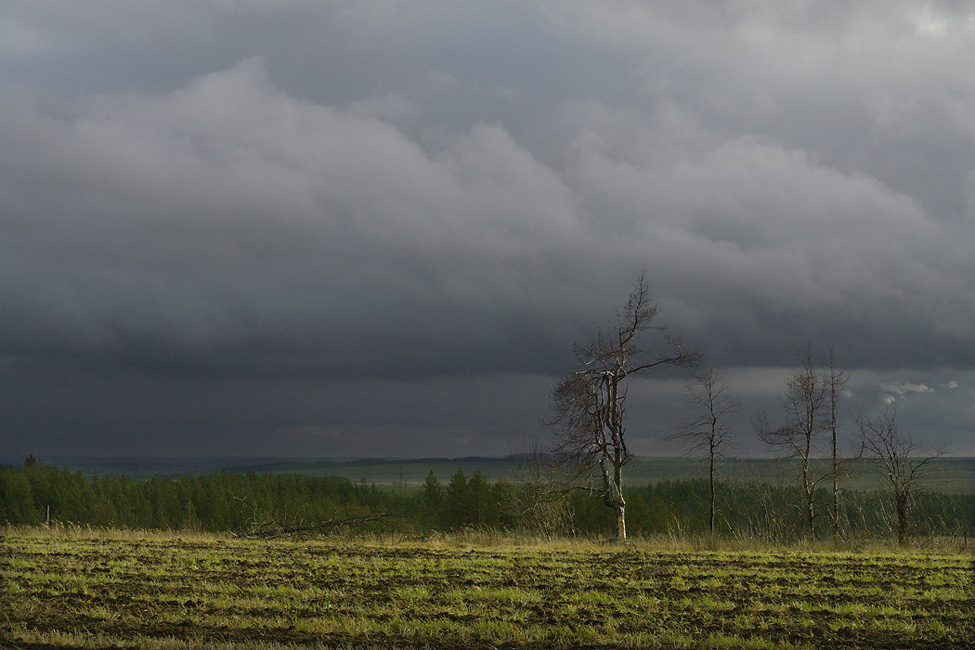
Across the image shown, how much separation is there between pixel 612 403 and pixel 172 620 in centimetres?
1976

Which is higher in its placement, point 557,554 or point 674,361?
point 674,361

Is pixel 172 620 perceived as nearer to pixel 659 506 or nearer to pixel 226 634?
pixel 226 634

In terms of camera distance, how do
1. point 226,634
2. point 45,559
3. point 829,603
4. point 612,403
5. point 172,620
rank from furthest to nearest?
point 612,403 → point 45,559 → point 829,603 → point 172,620 → point 226,634

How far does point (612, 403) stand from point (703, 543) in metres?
5.98

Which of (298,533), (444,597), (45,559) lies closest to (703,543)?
(444,597)

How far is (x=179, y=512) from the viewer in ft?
340

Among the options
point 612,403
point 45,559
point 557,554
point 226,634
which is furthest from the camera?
point 612,403

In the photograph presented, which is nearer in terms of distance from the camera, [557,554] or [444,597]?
[444,597]

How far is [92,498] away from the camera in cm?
10100

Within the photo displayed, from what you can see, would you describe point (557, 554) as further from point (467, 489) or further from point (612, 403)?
point (467, 489)

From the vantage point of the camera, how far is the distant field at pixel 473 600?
11336mm

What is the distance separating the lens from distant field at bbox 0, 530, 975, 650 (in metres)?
11.3

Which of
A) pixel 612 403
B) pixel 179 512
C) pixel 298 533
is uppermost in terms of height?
pixel 612 403

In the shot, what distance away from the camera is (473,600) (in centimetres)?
1437
